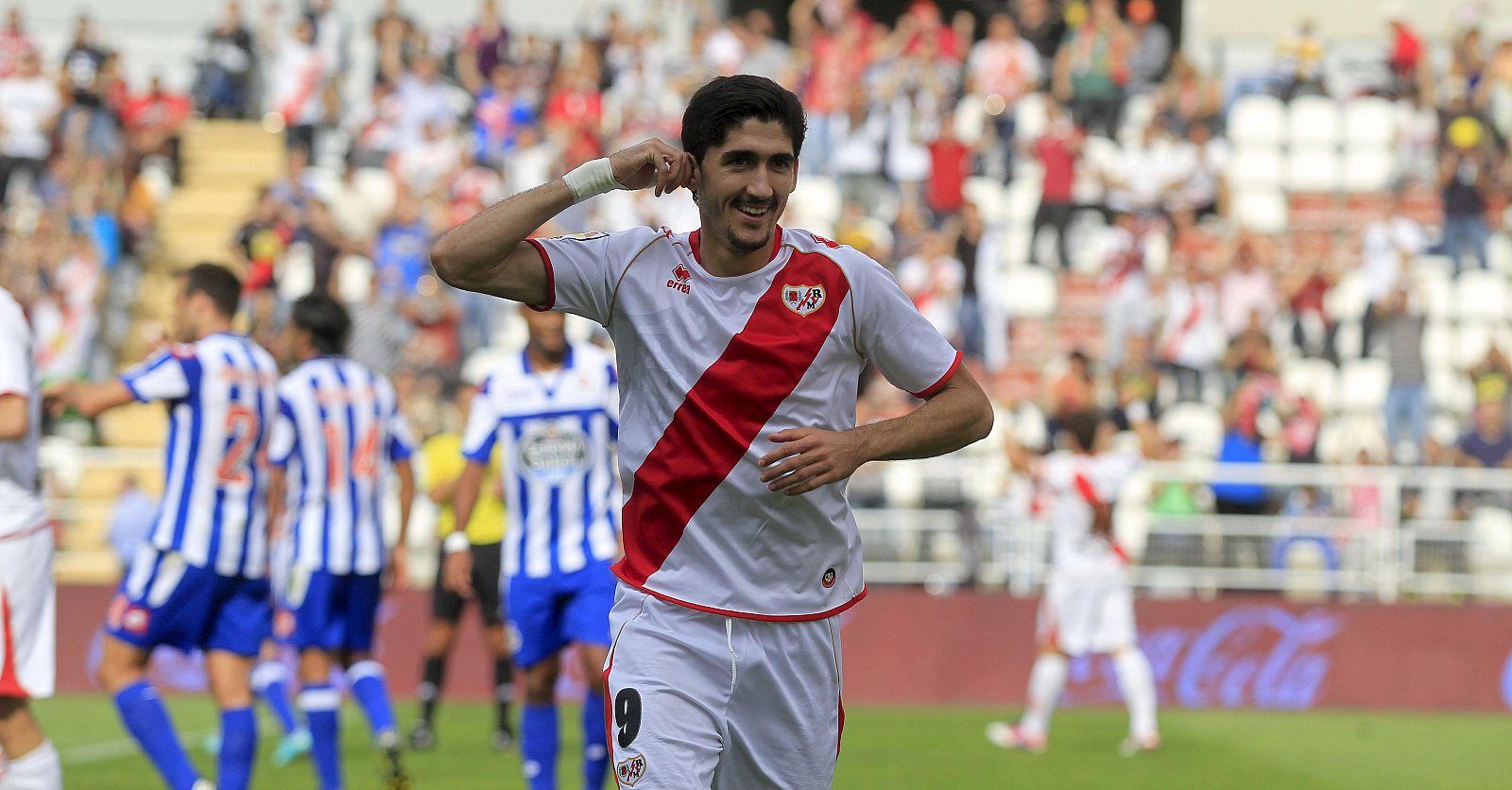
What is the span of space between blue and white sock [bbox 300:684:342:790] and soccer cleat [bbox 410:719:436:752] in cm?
338

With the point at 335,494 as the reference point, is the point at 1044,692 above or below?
below

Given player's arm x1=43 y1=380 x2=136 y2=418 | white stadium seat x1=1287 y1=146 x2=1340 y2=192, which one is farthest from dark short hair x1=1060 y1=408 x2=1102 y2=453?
white stadium seat x1=1287 y1=146 x2=1340 y2=192

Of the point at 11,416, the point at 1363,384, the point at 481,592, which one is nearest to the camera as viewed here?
the point at 11,416

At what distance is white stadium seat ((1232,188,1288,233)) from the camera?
2266 cm

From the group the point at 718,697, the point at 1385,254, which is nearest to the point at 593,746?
the point at 718,697

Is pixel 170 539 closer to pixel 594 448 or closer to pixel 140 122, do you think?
pixel 594 448

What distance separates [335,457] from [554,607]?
5.51ft

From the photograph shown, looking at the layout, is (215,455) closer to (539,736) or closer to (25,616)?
(25,616)

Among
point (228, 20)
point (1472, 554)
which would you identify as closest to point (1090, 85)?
point (1472, 554)

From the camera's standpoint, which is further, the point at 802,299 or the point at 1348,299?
the point at 1348,299

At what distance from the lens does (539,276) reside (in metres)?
5.18

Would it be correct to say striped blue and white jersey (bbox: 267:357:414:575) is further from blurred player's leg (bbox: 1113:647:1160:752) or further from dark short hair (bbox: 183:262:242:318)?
blurred player's leg (bbox: 1113:647:1160:752)

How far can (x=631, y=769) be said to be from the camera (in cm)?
514

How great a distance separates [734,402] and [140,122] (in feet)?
63.2
